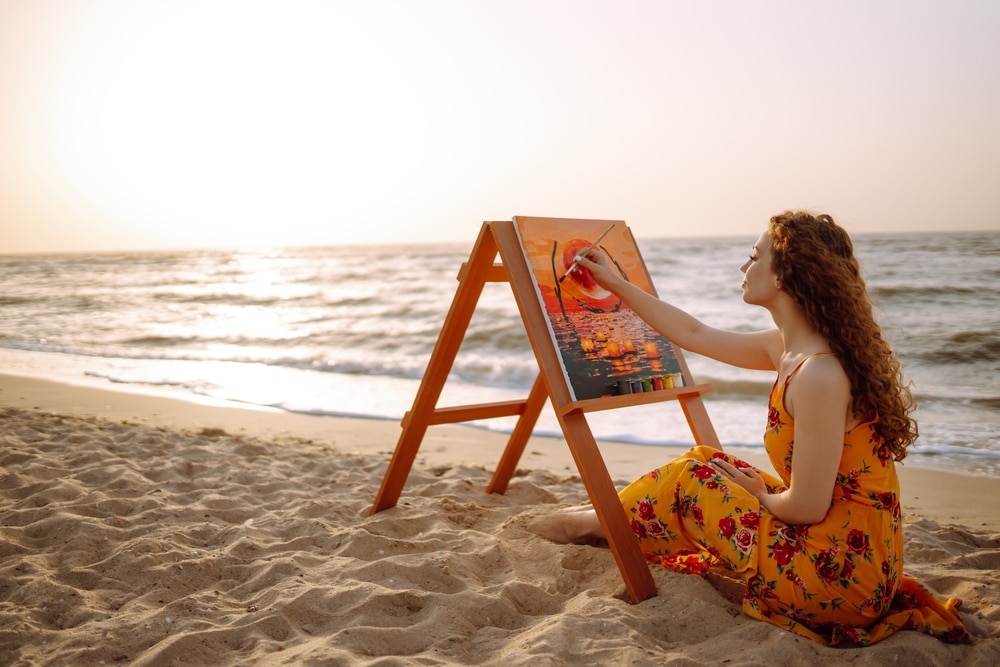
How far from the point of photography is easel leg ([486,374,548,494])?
4.02 meters

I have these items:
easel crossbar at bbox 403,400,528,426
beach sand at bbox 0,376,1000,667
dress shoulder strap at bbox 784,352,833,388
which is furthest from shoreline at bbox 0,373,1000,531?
dress shoulder strap at bbox 784,352,833,388

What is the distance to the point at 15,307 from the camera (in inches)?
633

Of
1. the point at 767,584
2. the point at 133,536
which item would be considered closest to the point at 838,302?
the point at 767,584

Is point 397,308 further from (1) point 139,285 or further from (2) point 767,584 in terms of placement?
(2) point 767,584

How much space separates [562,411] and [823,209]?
1.17 meters

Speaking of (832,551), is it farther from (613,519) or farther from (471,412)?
(471,412)

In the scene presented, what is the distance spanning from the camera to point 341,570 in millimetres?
3025

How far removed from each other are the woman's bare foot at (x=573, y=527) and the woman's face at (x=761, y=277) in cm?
124

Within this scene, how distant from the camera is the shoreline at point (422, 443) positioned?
14.7 ft

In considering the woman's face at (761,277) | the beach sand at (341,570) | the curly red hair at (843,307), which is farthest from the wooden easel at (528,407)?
the curly red hair at (843,307)

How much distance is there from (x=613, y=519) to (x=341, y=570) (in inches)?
44.3

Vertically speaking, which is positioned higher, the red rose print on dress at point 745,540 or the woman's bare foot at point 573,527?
the red rose print on dress at point 745,540

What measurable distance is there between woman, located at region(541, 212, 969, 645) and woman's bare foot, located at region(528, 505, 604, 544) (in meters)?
0.68

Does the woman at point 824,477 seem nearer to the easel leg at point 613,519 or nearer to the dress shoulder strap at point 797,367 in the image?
the dress shoulder strap at point 797,367
